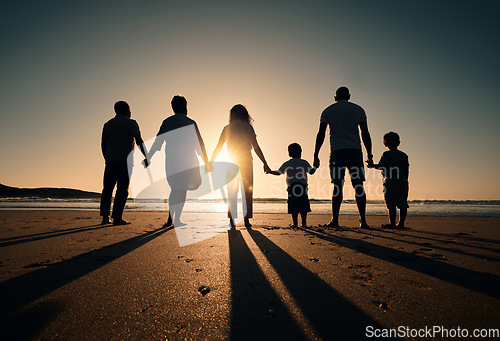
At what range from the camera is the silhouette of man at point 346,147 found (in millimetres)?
4477

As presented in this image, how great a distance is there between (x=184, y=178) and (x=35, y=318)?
3566mm

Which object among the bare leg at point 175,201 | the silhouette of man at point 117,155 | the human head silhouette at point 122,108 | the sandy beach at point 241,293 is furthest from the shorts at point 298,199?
the human head silhouette at point 122,108

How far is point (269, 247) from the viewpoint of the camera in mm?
2586

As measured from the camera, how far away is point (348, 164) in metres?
4.50

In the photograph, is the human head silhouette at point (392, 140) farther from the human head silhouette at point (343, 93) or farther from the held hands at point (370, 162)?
the human head silhouette at point (343, 93)

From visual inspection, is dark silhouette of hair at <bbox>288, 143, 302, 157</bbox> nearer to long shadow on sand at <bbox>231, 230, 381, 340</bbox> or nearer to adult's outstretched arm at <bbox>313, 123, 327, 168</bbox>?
adult's outstretched arm at <bbox>313, 123, 327, 168</bbox>

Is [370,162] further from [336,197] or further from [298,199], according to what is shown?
[298,199]

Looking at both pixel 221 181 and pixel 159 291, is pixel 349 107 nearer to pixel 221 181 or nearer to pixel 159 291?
pixel 221 181

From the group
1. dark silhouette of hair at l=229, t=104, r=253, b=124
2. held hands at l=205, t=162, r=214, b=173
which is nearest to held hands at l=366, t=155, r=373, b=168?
dark silhouette of hair at l=229, t=104, r=253, b=124

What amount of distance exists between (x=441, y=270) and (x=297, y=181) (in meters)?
3.40

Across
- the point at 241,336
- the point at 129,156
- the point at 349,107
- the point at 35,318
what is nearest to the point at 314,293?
the point at 241,336

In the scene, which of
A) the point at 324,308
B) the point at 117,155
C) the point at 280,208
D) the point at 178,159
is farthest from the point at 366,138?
the point at 280,208

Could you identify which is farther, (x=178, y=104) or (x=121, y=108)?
(x=121, y=108)

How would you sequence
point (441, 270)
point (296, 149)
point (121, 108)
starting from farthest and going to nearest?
point (296, 149)
point (121, 108)
point (441, 270)
